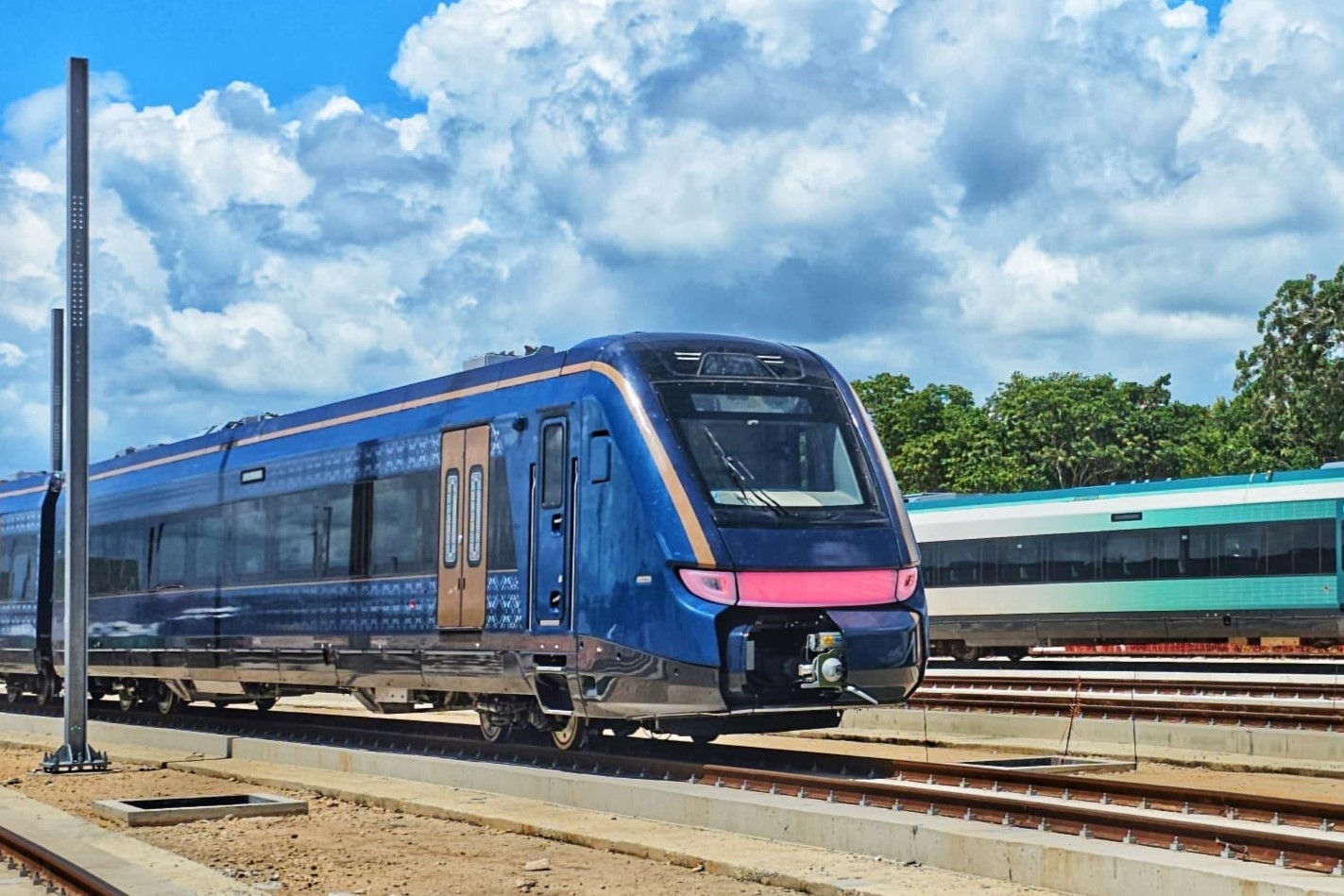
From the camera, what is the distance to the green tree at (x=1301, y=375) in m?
73.3

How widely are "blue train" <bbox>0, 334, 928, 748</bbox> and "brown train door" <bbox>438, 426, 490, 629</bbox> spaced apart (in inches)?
1.3

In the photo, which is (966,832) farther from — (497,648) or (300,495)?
(300,495)

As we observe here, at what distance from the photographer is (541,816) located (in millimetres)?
14797

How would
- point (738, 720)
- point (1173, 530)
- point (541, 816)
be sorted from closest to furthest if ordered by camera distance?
point (541, 816) < point (738, 720) < point (1173, 530)

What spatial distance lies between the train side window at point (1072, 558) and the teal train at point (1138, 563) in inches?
1.0

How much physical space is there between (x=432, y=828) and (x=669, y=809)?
196 centimetres

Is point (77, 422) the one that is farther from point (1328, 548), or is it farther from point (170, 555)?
point (1328, 548)

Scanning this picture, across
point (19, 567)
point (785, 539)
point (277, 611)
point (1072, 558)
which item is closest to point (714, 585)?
point (785, 539)

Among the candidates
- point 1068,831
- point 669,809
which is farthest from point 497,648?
point 1068,831

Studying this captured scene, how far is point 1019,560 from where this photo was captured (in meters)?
37.4

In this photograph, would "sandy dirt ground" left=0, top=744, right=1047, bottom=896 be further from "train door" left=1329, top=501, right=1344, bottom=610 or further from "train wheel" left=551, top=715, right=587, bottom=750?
"train door" left=1329, top=501, right=1344, bottom=610

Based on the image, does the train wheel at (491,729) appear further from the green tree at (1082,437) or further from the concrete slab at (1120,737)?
the green tree at (1082,437)

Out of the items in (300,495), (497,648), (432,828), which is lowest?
(432,828)

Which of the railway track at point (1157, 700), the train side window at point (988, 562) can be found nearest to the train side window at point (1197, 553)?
the railway track at point (1157, 700)
